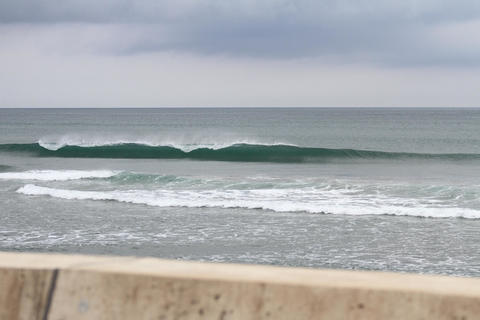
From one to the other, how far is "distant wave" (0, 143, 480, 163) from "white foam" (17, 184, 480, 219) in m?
14.2

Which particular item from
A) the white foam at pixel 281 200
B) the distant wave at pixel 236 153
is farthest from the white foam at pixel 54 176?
the distant wave at pixel 236 153

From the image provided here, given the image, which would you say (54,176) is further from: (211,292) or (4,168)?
(211,292)

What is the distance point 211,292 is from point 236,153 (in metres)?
32.8

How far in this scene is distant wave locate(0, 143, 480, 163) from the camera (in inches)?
1329

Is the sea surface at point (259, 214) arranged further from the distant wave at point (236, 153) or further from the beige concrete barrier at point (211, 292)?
the beige concrete barrier at point (211, 292)

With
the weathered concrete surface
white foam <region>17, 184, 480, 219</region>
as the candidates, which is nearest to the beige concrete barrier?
the weathered concrete surface

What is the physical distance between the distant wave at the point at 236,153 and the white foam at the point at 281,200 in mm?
14165

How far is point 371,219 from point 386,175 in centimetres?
1233

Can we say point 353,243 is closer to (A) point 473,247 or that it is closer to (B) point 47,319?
(A) point 473,247

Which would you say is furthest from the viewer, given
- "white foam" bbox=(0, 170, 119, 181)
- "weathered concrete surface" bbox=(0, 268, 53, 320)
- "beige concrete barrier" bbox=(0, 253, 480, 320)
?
"white foam" bbox=(0, 170, 119, 181)

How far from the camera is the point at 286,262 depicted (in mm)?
9930

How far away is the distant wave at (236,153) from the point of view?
3375 cm

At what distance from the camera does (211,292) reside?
6.27 feet

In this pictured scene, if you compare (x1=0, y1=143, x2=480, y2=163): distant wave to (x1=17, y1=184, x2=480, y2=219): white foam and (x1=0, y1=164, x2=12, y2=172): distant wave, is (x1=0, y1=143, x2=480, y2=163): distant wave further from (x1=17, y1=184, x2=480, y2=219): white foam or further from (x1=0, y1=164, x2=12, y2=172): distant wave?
(x1=17, y1=184, x2=480, y2=219): white foam
